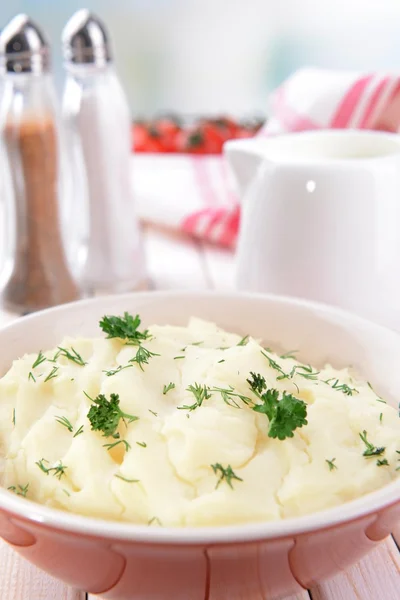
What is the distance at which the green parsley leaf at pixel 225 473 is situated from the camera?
915mm

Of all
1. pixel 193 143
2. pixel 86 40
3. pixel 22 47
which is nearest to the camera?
pixel 22 47

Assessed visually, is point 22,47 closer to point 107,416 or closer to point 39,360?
point 39,360

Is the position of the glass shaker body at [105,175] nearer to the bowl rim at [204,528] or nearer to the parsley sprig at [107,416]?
the parsley sprig at [107,416]

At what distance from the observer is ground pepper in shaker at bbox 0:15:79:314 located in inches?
73.7

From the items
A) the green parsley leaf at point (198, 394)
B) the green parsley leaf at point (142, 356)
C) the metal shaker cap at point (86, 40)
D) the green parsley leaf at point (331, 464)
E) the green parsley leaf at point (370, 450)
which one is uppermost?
the metal shaker cap at point (86, 40)

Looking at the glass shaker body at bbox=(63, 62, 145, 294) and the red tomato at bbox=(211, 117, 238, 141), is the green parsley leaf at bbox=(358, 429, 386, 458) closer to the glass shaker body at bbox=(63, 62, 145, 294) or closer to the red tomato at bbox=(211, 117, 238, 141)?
the glass shaker body at bbox=(63, 62, 145, 294)

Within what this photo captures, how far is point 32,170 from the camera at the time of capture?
1.94 meters

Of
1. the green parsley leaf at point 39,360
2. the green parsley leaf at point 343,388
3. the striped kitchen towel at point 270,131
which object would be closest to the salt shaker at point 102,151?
the striped kitchen towel at point 270,131

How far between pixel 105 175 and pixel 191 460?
127 centimetres

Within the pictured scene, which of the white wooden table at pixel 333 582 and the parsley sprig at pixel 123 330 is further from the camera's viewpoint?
the parsley sprig at pixel 123 330

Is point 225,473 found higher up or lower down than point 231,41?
higher up

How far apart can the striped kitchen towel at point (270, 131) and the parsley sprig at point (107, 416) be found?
1.35 meters

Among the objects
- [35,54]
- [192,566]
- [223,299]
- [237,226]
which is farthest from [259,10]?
[192,566]

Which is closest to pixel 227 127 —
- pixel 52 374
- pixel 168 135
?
pixel 168 135
